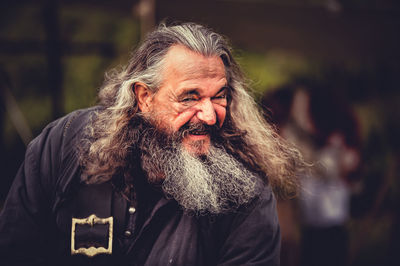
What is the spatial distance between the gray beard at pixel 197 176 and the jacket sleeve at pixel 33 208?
0.44m

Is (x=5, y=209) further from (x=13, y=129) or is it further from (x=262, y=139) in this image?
(x=13, y=129)

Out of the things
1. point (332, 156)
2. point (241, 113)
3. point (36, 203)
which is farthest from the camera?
point (332, 156)

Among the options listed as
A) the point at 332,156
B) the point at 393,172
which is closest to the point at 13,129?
the point at 332,156

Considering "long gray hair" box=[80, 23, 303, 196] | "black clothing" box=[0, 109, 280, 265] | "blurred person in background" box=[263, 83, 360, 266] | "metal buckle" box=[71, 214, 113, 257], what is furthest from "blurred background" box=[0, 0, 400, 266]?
"metal buckle" box=[71, 214, 113, 257]

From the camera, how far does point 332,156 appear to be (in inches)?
160

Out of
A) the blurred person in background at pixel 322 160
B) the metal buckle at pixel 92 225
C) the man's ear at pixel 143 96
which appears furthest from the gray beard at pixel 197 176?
the blurred person in background at pixel 322 160

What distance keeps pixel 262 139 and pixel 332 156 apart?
1990 millimetres

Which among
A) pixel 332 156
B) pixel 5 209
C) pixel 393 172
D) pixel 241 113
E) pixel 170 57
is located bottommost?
pixel 393 172

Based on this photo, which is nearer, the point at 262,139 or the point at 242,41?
the point at 262,139

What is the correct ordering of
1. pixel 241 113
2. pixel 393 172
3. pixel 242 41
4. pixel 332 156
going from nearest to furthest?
1. pixel 241 113
2. pixel 242 41
3. pixel 332 156
4. pixel 393 172

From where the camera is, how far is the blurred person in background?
12.9 ft

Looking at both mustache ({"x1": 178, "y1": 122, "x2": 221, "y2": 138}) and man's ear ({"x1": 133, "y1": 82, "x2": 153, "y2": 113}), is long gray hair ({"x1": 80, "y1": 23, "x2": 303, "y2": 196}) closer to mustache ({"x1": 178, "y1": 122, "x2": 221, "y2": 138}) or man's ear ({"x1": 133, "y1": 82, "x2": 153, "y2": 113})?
man's ear ({"x1": 133, "y1": 82, "x2": 153, "y2": 113})

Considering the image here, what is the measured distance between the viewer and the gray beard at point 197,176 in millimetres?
2006

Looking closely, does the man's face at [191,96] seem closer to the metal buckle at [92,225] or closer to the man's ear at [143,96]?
the man's ear at [143,96]
